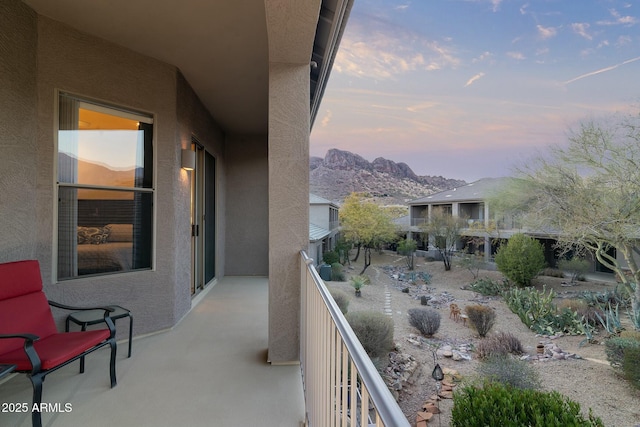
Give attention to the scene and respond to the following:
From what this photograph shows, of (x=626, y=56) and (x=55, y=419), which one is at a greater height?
(x=626, y=56)

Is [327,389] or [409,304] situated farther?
[409,304]

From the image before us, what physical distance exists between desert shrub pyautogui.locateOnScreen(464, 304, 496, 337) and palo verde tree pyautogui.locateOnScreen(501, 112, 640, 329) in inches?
118

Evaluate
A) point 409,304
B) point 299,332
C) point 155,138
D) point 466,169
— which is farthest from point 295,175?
point 466,169

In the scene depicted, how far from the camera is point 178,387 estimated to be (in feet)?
6.43

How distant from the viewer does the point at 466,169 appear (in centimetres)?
1303

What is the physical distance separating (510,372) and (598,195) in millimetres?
5006

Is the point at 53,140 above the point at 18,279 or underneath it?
above

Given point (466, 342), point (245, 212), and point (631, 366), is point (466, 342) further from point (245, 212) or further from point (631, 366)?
point (245, 212)

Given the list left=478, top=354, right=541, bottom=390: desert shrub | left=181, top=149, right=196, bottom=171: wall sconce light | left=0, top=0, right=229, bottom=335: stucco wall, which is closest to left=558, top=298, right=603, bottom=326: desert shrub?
left=478, top=354, right=541, bottom=390: desert shrub

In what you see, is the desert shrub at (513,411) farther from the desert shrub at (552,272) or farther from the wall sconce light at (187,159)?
the desert shrub at (552,272)

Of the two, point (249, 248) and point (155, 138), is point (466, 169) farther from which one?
point (155, 138)

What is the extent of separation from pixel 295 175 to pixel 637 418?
22.2 feet

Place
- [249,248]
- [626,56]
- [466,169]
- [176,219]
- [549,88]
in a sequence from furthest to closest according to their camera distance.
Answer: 1. [466,169]
2. [549,88]
3. [626,56]
4. [249,248]
5. [176,219]

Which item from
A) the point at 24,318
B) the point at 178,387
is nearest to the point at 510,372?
the point at 178,387
